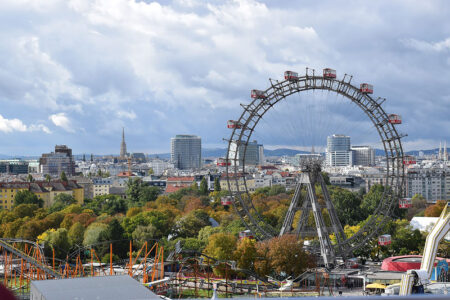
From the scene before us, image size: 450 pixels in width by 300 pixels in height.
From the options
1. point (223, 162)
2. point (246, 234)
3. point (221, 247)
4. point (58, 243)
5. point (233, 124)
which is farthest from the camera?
point (58, 243)

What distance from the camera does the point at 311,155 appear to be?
51719 millimetres

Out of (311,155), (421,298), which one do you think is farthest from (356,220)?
(421,298)

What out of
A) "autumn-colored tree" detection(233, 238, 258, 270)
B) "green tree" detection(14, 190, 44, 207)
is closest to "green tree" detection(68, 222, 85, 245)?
"autumn-colored tree" detection(233, 238, 258, 270)

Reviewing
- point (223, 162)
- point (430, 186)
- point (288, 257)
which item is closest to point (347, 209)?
point (223, 162)

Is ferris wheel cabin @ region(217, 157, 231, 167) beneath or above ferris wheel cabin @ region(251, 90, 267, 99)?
beneath

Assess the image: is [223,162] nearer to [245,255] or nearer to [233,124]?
[233,124]

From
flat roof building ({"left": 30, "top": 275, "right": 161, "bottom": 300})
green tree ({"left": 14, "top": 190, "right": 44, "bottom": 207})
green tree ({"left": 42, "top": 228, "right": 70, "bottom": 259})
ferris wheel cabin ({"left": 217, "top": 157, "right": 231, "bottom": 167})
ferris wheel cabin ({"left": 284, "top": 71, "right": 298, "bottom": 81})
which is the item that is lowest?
green tree ({"left": 42, "top": 228, "right": 70, "bottom": 259})

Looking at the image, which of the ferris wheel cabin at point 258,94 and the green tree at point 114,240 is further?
the green tree at point 114,240

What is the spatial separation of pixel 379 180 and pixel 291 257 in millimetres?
145381

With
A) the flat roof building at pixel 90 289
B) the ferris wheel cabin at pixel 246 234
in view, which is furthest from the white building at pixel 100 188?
the flat roof building at pixel 90 289

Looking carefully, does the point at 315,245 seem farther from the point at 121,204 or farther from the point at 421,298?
the point at 121,204

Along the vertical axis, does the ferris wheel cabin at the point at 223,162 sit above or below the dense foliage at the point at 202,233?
above

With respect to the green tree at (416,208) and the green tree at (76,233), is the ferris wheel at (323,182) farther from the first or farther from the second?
the green tree at (416,208)

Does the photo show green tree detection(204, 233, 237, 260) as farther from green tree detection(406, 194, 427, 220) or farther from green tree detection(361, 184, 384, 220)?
green tree detection(406, 194, 427, 220)
